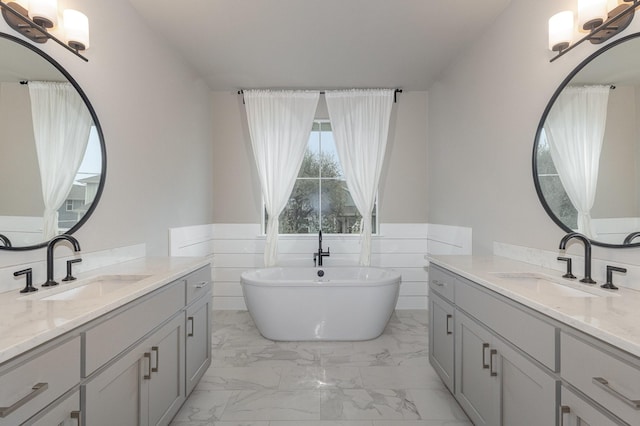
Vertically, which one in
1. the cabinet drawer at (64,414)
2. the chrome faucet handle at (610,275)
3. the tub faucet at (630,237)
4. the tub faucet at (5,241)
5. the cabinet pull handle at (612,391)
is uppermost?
the tub faucet at (630,237)

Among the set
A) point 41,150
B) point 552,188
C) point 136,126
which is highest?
point 136,126

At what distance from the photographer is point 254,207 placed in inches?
153

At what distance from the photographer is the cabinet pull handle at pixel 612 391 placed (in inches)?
31.8

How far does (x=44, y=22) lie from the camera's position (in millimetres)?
1487

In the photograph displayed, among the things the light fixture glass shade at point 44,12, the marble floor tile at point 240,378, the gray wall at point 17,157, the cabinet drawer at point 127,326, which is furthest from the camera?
the marble floor tile at point 240,378

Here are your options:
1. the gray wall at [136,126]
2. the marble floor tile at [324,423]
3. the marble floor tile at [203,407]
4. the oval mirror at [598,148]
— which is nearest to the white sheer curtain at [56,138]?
the gray wall at [136,126]

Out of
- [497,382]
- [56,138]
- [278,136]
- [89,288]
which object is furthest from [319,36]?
[497,382]

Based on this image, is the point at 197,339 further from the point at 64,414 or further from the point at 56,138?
the point at 56,138

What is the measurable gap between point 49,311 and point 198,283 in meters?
0.97

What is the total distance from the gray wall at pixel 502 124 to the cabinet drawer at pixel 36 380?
2196 millimetres

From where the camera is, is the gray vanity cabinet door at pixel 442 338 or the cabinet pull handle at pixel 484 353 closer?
the cabinet pull handle at pixel 484 353

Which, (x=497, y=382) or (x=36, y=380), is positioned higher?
(x=36, y=380)

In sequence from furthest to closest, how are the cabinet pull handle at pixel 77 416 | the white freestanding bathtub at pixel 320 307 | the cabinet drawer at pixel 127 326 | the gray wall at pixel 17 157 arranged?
the white freestanding bathtub at pixel 320 307 < the gray wall at pixel 17 157 < the cabinet drawer at pixel 127 326 < the cabinet pull handle at pixel 77 416

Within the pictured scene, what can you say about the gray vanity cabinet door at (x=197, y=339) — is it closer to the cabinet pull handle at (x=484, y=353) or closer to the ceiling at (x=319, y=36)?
the cabinet pull handle at (x=484, y=353)
